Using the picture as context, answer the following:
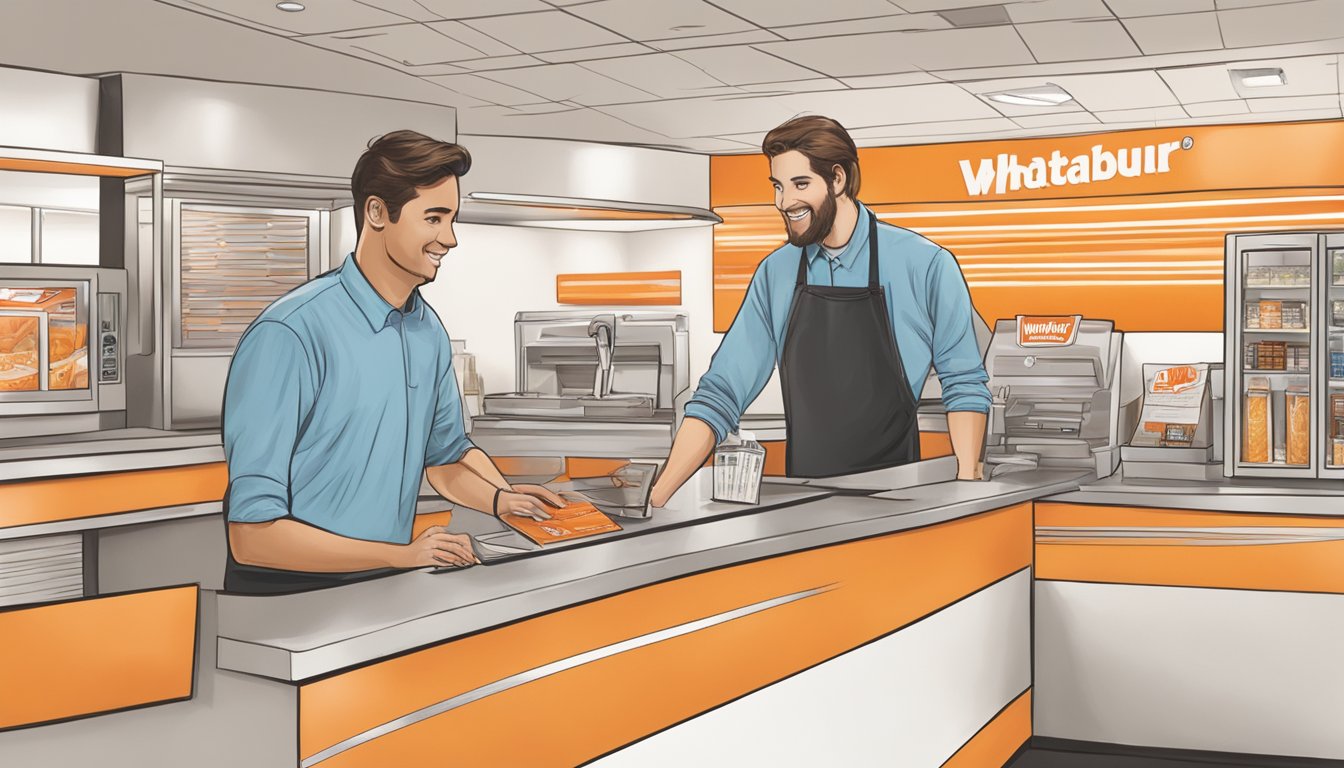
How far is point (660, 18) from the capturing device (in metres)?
4.65

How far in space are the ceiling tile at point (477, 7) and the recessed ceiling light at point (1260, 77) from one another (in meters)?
3.20

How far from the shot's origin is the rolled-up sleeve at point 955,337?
11.8ft

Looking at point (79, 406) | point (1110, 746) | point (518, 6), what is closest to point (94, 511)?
point (79, 406)

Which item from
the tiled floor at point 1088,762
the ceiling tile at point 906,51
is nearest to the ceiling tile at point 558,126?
the ceiling tile at point 906,51

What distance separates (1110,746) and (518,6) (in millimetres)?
3340

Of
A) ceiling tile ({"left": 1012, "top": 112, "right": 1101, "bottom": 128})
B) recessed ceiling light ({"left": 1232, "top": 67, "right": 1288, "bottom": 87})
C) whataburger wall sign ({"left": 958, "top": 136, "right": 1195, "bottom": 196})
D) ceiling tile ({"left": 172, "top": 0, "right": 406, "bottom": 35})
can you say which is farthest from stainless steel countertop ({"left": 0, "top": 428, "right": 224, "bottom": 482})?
recessed ceiling light ({"left": 1232, "top": 67, "right": 1288, "bottom": 87})

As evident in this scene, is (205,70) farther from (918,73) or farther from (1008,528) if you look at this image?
(1008,528)

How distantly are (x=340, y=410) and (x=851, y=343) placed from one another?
1.86 m

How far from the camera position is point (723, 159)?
7641 millimetres

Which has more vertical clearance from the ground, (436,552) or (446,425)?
(446,425)

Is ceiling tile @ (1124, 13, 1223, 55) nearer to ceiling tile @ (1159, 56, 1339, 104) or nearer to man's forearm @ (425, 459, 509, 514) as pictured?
ceiling tile @ (1159, 56, 1339, 104)

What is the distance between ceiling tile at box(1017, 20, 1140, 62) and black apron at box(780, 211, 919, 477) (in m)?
1.67

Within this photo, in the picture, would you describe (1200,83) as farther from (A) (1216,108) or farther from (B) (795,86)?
(B) (795,86)

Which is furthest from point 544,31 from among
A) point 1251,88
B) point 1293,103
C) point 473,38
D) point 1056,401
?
point 1293,103
